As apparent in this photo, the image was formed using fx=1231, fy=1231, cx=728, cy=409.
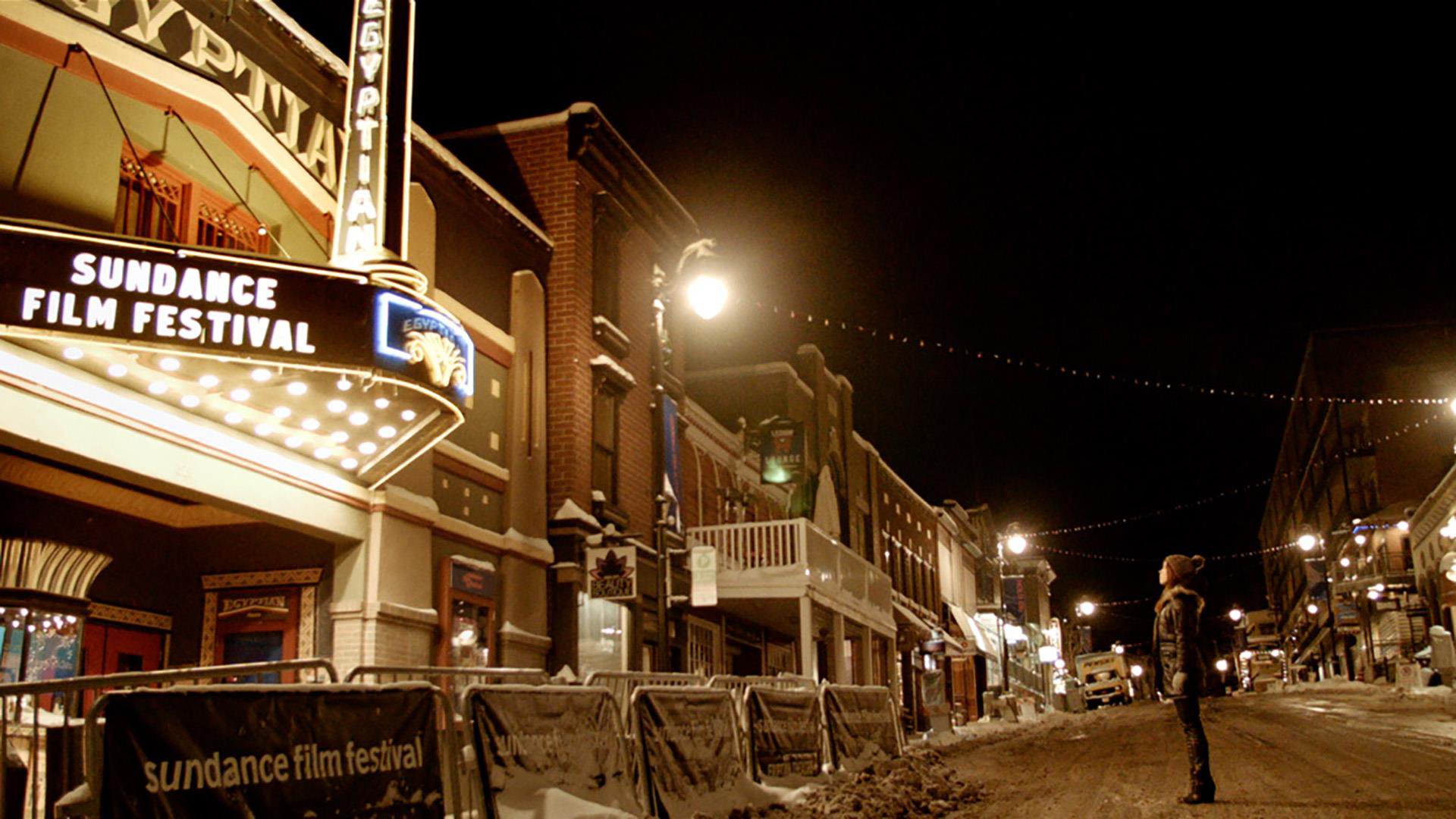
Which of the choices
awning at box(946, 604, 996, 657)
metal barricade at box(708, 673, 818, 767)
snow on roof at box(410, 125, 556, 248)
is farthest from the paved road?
awning at box(946, 604, 996, 657)

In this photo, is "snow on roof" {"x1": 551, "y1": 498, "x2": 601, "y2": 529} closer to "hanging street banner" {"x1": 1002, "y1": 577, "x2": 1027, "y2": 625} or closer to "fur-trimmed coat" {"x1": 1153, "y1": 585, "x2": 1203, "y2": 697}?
"fur-trimmed coat" {"x1": 1153, "y1": 585, "x2": 1203, "y2": 697}

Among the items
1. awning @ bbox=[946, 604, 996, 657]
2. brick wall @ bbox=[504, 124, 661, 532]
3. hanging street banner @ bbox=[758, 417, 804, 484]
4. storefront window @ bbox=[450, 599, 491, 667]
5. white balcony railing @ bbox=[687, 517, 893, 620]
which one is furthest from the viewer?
awning @ bbox=[946, 604, 996, 657]

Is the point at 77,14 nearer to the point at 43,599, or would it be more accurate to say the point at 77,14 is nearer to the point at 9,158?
the point at 9,158

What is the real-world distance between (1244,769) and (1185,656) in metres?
3.41

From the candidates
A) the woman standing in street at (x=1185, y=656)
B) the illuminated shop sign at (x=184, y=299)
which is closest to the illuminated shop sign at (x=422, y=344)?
the illuminated shop sign at (x=184, y=299)

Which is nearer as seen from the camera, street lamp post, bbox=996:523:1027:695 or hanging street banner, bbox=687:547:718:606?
hanging street banner, bbox=687:547:718:606

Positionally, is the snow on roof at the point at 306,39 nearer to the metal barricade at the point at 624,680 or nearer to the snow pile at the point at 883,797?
the metal barricade at the point at 624,680

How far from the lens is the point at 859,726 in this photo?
1386 cm

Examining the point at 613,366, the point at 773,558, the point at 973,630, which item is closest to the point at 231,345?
the point at 613,366

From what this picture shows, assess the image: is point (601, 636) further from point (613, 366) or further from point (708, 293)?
point (708, 293)

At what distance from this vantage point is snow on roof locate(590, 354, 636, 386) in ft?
62.6

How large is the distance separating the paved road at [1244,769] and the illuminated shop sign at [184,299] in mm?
6746

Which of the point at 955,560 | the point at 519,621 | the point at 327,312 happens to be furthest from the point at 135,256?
the point at 955,560

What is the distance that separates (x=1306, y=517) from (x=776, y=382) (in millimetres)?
76487
